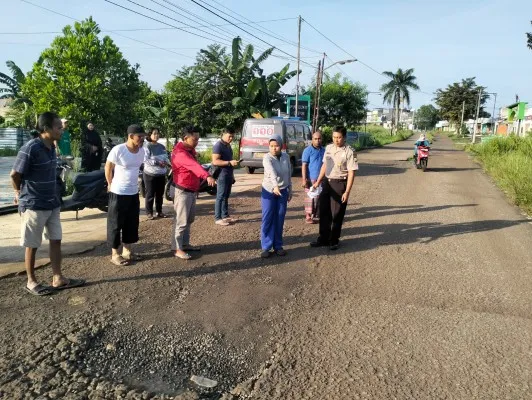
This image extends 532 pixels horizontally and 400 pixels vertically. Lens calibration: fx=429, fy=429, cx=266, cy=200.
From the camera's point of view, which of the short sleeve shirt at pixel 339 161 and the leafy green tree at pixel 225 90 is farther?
the leafy green tree at pixel 225 90

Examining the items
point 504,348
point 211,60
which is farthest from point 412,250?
point 211,60

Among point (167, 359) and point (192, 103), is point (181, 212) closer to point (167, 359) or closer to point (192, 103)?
point (167, 359)

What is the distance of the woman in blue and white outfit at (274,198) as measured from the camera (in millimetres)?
5445

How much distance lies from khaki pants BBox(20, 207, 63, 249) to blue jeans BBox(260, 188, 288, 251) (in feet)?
7.87

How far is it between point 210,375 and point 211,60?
23.8 metres

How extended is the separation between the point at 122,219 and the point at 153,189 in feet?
8.47

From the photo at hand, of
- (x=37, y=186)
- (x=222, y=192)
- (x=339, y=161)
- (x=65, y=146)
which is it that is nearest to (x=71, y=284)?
(x=37, y=186)

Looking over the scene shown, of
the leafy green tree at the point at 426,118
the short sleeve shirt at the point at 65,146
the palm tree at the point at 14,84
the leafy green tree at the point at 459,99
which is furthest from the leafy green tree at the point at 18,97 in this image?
the leafy green tree at the point at 426,118

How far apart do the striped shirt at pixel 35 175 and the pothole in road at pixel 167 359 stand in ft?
4.58

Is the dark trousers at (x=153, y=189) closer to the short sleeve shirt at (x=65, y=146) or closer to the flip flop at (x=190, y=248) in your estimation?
the flip flop at (x=190, y=248)

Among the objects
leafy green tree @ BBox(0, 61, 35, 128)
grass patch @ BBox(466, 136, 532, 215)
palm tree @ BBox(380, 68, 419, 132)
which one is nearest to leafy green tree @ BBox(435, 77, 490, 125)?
palm tree @ BBox(380, 68, 419, 132)

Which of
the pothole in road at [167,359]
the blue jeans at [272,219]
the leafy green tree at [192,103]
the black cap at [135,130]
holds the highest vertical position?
the leafy green tree at [192,103]

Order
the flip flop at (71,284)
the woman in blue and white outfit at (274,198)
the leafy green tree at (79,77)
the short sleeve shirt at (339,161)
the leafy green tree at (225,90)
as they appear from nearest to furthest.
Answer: the flip flop at (71,284), the woman in blue and white outfit at (274,198), the short sleeve shirt at (339,161), the leafy green tree at (79,77), the leafy green tree at (225,90)

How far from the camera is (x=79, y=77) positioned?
1955 centimetres
